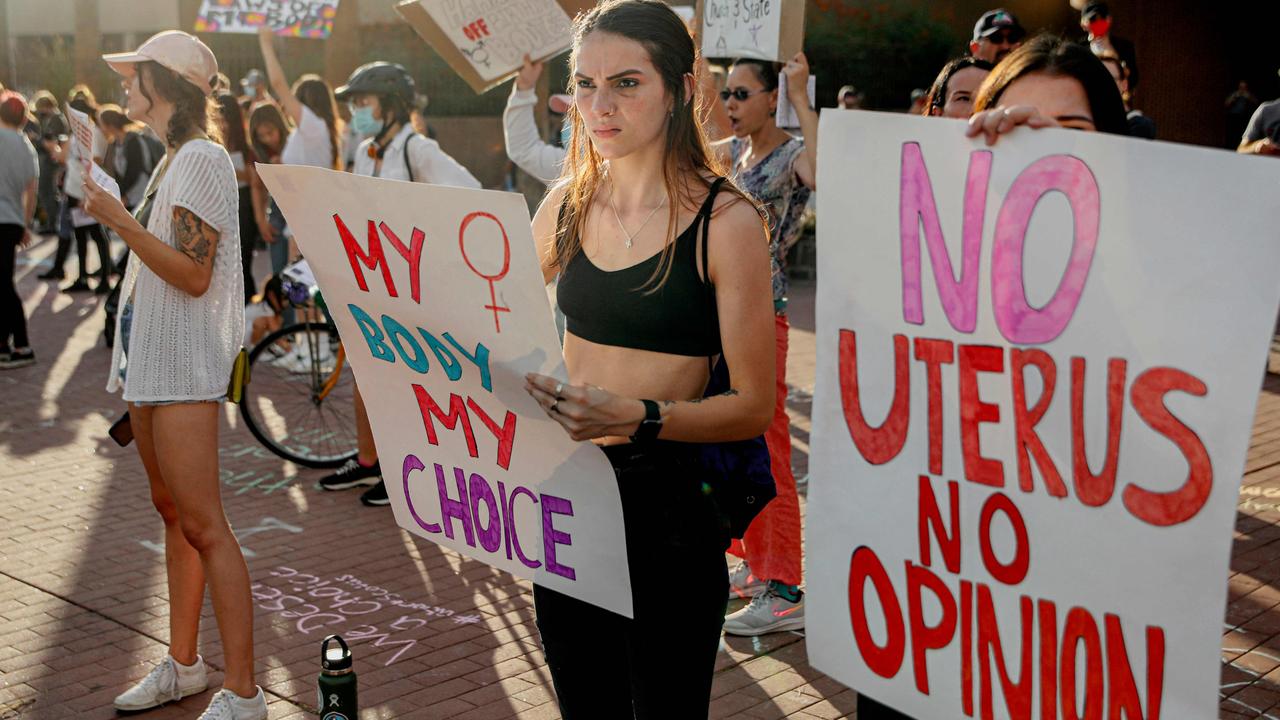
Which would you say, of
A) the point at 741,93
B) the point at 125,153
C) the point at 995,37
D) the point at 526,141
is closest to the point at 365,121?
the point at 526,141

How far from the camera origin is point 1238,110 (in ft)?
69.9

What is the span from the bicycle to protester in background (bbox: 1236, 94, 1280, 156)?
5751 mm

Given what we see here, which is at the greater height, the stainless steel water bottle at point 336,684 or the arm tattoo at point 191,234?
the arm tattoo at point 191,234

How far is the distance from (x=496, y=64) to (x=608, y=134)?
3.26 metres

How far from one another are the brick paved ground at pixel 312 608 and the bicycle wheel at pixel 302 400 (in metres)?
0.16

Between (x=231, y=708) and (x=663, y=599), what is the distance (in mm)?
1962

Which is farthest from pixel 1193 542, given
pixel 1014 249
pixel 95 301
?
pixel 95 301

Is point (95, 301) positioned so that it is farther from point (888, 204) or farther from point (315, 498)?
point (888, 204)

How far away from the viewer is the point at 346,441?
7535 mm

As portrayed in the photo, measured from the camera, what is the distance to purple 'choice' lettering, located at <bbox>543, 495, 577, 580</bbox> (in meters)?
2.40

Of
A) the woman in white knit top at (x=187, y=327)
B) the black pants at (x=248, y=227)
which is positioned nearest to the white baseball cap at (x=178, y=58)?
the woman in white knit top at (x=187, y=327)

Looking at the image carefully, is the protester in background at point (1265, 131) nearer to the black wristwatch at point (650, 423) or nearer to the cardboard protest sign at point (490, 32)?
the cardboard protest sign at point (490, 32)

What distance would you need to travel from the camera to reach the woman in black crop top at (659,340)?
2330 millimetres

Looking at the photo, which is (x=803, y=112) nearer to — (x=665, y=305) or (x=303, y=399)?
(x=665, y=305)
